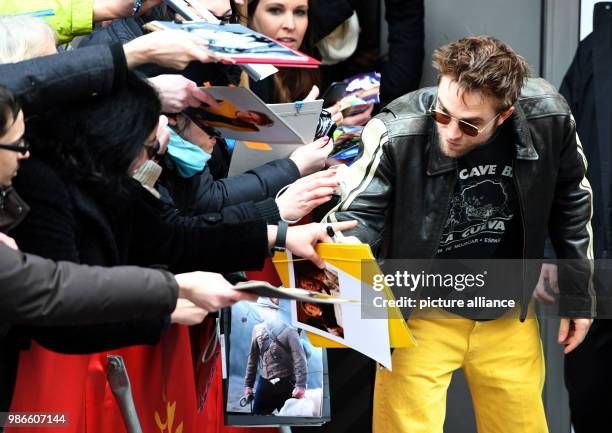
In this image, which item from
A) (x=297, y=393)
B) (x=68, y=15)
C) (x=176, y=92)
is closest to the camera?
(x=176, y=92)

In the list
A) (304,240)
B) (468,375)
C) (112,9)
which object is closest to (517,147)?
(468,375)

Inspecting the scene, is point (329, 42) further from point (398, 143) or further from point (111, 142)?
point (111, 142)

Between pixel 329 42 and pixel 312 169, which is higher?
pixel 329 42

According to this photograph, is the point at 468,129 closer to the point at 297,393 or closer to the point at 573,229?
the point at 573,229

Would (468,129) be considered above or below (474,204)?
above

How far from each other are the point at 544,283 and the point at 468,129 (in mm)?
863

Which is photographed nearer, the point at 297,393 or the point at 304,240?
the point at 304,240

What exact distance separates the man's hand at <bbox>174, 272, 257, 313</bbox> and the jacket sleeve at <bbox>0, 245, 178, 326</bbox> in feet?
0.45

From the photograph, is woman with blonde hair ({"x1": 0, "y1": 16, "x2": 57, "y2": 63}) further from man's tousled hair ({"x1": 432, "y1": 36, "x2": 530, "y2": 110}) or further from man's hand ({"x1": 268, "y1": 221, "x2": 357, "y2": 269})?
man's tousled hair ({"x1": 432, "y1": 36, "x2": 530, "y2": 110})

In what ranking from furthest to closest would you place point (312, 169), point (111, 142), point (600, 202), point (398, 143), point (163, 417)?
point (600, 202) → point (312, 169) → point (398, 143) → point (163, 417) → point (111, 142)

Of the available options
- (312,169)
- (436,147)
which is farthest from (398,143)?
(312,169)

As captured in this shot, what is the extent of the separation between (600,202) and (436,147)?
54.8 inches

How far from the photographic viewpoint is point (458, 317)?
14.8 ft

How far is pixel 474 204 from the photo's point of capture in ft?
14.4
